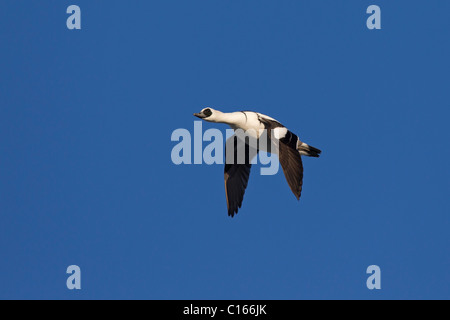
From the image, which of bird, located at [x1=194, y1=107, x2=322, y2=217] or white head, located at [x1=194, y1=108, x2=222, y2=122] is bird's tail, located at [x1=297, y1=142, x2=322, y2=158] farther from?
white head, located at [x1=194, y1=108, x2=222, y2=122]

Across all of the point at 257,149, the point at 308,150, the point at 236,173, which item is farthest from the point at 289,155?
the point at 236,173

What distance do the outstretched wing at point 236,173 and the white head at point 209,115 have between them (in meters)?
1.46

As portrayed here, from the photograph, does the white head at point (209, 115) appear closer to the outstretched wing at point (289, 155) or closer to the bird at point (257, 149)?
the bird at point (257, 149)

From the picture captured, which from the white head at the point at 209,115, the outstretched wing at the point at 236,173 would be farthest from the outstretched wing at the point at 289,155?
the outstretched wing at the point at 236,173

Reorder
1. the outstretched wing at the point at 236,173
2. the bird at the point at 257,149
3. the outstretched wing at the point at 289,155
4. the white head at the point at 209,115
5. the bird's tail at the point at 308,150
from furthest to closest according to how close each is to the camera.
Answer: the outstretched wing at the point at 236,173, the bird's tail at the point at 308,150, the white head at the point at 209,115, the bird at the point at 257,149, the outstretched wing at the point at 289,155

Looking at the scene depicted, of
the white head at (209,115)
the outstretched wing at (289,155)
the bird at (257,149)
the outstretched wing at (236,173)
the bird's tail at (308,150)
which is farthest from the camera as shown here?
the outstretched wing at (236,173)

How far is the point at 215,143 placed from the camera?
1686 cm

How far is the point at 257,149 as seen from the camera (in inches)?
674

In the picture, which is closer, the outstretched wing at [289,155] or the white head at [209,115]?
the outstretched wing at [289,155]

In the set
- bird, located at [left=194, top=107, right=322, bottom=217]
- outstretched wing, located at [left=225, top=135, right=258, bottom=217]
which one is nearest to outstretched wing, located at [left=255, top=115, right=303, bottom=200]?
bird, located at [left=194, top=107, right=322, bottom=217]

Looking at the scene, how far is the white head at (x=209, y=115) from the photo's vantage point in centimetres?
1521

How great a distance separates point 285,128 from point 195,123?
5.28 ft
